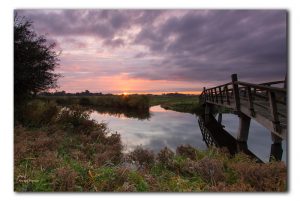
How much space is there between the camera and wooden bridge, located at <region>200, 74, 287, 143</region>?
6.12 metres

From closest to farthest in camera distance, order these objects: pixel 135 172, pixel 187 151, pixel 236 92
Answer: pixel 135 172 < pixel 187 151 < pixel 236 92

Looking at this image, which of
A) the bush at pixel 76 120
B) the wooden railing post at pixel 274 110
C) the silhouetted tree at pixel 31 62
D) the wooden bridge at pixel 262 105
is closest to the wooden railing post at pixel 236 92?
the wooden bridge at pixel 262 105

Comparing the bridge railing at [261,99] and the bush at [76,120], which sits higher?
the bridge railing at [261,99]

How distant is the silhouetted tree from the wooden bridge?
187 inches

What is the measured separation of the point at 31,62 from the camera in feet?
28.5

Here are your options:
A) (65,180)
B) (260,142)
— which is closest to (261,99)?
(260,142)

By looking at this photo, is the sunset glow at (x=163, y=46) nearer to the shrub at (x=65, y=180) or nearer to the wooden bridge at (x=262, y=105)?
the wooden bridge at (x=262, y=105)

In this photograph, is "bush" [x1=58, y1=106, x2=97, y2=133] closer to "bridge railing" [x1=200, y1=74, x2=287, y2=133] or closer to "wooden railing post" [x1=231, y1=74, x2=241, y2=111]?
"bridge railing" [x1=200, y1=74, x2=287, y2=133]

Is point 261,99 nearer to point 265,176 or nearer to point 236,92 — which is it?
point 236,92

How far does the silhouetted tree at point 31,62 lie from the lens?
790 centimetres

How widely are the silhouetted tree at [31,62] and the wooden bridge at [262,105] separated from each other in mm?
4752

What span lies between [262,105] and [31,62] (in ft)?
21.5

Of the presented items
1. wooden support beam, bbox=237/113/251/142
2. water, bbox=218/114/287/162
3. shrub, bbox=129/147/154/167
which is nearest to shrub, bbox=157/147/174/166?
shrub, bbox=129/147/154/167
